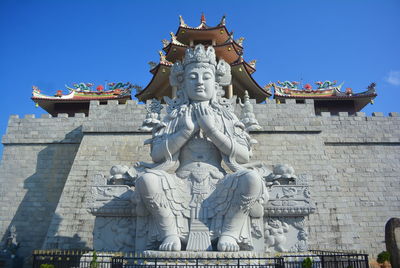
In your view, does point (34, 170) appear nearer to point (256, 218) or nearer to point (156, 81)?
point (156, 81)

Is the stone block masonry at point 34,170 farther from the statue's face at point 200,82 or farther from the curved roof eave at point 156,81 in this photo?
the statue's face at point 200,82

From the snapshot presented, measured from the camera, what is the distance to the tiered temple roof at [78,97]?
2436 centimetres

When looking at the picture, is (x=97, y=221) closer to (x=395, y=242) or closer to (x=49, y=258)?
(x=49, y=258)

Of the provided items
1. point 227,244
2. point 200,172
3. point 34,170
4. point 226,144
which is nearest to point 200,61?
point 226,144

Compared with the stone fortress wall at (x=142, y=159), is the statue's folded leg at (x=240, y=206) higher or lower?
lower

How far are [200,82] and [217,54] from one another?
14.2 meters

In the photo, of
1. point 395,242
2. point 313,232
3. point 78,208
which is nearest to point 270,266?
point 395,242

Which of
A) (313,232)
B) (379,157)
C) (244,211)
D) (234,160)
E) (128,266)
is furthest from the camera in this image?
(379,157)

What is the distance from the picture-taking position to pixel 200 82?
8.20 m

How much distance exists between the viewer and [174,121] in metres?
8.16

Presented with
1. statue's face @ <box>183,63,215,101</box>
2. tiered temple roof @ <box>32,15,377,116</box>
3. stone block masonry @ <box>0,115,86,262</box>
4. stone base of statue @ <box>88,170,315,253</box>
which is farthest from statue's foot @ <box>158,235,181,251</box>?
tiered temple roof @ <box>32,15,377,116</box>

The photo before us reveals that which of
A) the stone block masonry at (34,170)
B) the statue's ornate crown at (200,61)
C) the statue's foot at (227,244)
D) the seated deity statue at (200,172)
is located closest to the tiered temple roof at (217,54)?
the stone block masonry at (34,170)

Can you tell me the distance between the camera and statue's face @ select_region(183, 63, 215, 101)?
8234 millimetres

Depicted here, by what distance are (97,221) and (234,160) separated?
3.57 m
